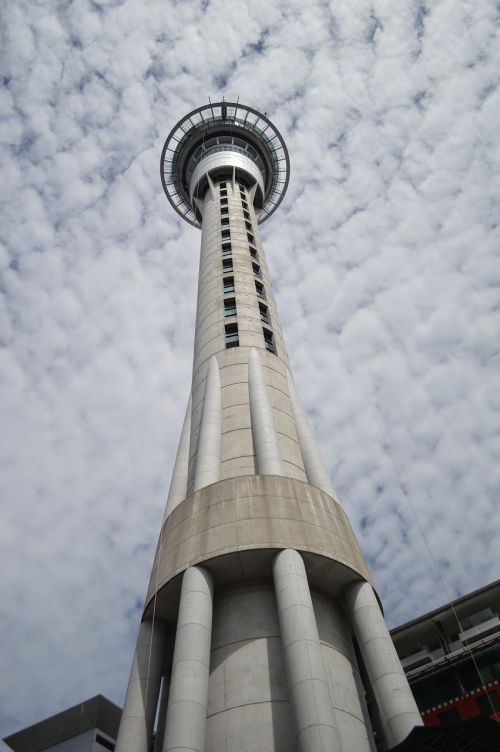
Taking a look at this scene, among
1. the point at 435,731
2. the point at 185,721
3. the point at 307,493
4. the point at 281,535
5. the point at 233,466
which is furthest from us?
the point at 233,466

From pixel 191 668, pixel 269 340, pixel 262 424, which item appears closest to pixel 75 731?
pixel 191 668

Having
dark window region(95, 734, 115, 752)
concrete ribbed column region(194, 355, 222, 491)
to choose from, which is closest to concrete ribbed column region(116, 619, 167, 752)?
concrete ribbed column region(194, 355, 222, 491)

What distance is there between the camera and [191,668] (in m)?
20.4

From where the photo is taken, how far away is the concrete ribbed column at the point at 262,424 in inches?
1116

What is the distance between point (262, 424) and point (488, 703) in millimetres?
25005

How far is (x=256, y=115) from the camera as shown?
6681 cm

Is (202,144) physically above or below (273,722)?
above

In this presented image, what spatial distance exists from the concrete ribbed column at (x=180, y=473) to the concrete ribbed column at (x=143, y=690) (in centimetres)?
582

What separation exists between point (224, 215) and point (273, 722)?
43190 millimetres

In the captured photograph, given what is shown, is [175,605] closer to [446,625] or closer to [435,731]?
[435,731]

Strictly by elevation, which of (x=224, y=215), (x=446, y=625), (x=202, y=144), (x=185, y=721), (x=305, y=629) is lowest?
(x=185, y=721)

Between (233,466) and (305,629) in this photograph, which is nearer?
(305,629)

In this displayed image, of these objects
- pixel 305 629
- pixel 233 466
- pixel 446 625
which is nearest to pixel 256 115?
pixel 233 466

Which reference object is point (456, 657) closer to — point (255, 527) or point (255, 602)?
point (255, 602)
